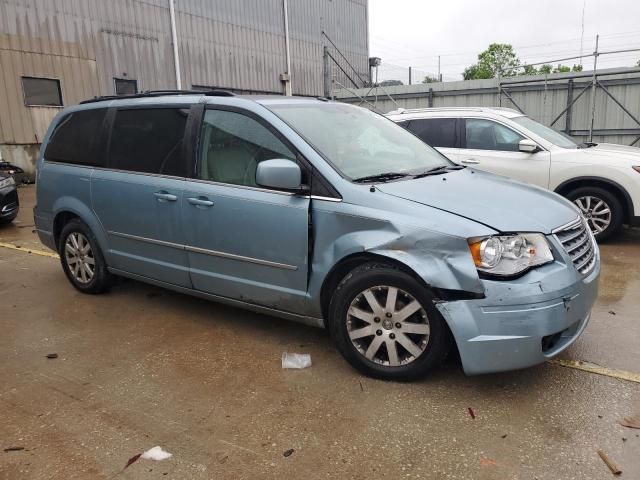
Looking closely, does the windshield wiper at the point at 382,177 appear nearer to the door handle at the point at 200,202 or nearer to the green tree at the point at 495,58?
the door handle at the point at 200,202

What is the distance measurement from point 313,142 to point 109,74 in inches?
552

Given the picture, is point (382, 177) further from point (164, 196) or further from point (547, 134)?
point (547, 134)

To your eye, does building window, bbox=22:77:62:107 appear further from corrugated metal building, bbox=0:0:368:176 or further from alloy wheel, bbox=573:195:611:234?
alloy wheel, bbox=573:195:611:234

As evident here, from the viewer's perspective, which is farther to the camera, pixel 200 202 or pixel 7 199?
pixel 7 199

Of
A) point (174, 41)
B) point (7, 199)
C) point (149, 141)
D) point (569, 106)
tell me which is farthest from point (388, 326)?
point (174, 41)

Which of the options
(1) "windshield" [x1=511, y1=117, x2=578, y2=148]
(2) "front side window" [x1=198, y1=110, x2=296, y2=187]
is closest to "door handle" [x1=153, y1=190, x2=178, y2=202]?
(2) "front side window" [x1=198, y1=110, x2=296, y2=187]

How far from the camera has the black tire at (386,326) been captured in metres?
2.90

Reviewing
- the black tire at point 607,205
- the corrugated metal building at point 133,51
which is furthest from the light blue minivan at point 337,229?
the corrugated metal building at point 133,51

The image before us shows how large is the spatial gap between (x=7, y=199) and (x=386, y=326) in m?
7.60

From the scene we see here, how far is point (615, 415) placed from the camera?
276cm

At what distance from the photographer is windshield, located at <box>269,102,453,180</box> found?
3480mm

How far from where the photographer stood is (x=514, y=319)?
8.96 ft

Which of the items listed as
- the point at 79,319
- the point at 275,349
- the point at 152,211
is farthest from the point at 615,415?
the point at 79,319

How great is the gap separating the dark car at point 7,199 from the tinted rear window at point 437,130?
21.0 ft
